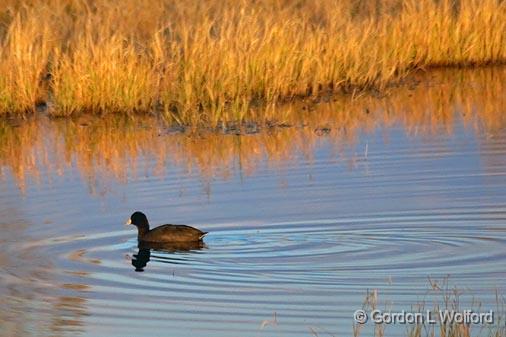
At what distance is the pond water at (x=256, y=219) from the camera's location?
8656 mm

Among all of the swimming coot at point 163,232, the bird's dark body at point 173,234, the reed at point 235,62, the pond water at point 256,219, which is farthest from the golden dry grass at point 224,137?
the bird's dark body at point 173,234

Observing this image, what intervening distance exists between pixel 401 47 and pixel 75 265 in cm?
1161

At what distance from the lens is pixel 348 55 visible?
1992 cm

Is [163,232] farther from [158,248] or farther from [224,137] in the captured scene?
[224,137]

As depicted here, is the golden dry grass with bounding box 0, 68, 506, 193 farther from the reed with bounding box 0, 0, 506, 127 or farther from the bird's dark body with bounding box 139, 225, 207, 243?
the bird's dark body with bounding box 139, 225, 207, 243

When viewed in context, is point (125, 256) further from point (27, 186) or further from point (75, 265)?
point (27, 186)

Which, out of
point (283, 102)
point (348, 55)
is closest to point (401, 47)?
point (348, 55)

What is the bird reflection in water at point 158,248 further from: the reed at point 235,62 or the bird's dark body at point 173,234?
the reed at point 235,62

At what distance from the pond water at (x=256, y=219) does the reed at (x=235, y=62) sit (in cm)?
52

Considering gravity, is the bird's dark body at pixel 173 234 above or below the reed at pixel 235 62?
below

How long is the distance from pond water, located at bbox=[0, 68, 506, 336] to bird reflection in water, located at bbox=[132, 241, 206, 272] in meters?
0.05

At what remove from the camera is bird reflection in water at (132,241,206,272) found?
34.6ft

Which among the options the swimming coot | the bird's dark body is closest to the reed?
the swimming coot

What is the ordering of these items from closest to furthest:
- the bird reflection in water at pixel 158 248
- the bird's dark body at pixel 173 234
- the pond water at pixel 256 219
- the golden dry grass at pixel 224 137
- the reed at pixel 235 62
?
the pond water at pixel 256 219
the bird reflection in water at pixel 158 248
the bird's dark body at pixel 173 234
the golden dry grass at pixel 224 137
the reed at pixel 235 62
